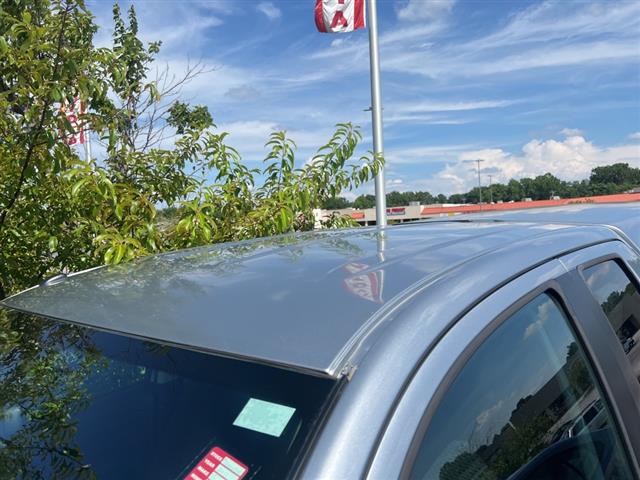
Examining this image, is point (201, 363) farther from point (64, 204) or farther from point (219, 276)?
point (64, 204)

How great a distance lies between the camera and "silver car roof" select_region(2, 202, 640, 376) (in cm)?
119

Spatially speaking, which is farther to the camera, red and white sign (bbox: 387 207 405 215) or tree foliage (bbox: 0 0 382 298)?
red and white sign (bbox: 387 207 405 215)

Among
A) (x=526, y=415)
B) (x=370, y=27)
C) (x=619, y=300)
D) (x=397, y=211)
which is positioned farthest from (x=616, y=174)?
(x=397, y=211)

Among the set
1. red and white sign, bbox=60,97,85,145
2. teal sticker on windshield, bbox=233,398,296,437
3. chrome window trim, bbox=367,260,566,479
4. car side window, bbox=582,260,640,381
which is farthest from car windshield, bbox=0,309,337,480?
red and white sign, bbox=60,97,85,145

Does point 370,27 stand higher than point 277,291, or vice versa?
point 370,27

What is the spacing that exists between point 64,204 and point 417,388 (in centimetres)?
267

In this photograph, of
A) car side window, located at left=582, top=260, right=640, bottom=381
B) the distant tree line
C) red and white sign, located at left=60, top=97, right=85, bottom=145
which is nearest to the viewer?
car side window, located at left=582, top=260, right=640, bottom=381

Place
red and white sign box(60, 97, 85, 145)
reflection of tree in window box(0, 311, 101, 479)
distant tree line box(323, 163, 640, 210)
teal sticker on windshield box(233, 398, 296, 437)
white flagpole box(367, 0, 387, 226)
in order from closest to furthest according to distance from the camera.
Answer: teal sticker on windshield box(233, 398, 296, 437), reflection of tree in window box(0, 311, 101, 479), red and white sign box(60, 97, 85, 145), white flagpole box(367, 0, 387, 226), distant tree line box(323, 163, 640, 210)

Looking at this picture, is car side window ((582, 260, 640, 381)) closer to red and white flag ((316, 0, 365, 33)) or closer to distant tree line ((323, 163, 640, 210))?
distant tree line ((323, 163, 640, 210))

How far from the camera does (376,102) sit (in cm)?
891

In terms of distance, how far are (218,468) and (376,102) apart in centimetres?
826

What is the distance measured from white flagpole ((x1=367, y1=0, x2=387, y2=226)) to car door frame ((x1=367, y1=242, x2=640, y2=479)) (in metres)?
6.93

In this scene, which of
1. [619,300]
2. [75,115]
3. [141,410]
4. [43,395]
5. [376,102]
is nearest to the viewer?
[141,410]

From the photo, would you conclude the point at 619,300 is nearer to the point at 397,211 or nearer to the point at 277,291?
the point at 277,291
